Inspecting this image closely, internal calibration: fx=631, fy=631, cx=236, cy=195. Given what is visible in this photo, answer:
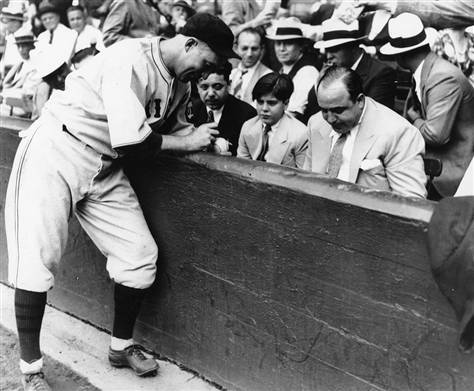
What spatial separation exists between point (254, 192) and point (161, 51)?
2.99 feet

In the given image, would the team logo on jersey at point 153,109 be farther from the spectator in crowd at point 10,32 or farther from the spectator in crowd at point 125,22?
the spectator in crowd at point 10,32

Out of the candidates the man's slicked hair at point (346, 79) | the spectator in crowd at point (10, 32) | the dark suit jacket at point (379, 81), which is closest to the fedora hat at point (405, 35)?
the dark suit jacket at point (379, 81)

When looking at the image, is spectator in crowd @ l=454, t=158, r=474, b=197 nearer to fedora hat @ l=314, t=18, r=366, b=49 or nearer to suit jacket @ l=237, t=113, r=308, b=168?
suit jacket @ l=237, t=113, r=308, b=168

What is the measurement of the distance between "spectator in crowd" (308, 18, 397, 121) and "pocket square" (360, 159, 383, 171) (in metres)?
1.22

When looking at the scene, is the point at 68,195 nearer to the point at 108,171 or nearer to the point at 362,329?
the point at 108,171

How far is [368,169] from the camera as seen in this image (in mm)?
3232

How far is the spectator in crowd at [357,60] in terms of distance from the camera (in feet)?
14.3

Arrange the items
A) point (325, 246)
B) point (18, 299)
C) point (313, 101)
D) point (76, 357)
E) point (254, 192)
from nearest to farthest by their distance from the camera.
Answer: point (325, 246)
point (254, 192)
point (18, 299)
point (76, 357)
point (313, 101)

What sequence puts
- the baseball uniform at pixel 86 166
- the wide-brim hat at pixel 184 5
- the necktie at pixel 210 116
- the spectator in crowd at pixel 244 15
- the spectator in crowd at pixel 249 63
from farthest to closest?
the wide-brim hat at pixel 184 5
the spectator in crowd at pixel 244 15
the spectator in crowd at pixel 249 63
the necktie at pixel 210 116
the baseball uniform at pixel 86 166

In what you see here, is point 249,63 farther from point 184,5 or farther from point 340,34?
point 184,5

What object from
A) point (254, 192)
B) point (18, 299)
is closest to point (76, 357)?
point (18, 299)

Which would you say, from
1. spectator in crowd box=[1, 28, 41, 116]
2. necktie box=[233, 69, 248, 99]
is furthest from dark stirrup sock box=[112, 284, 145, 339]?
spectator in crowd box=[1, 28, 41, 116]

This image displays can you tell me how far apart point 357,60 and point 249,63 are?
1230 millimetres

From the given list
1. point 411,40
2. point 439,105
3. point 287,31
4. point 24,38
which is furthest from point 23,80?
point 439,105
